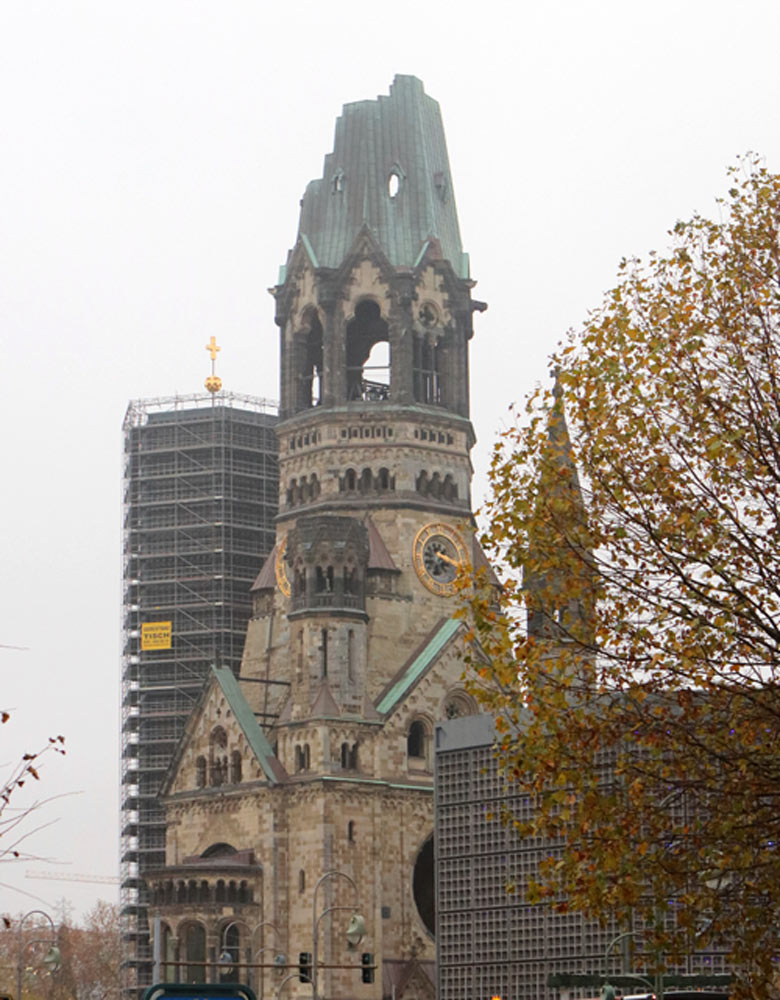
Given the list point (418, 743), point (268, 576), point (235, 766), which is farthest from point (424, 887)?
point (268, 576)

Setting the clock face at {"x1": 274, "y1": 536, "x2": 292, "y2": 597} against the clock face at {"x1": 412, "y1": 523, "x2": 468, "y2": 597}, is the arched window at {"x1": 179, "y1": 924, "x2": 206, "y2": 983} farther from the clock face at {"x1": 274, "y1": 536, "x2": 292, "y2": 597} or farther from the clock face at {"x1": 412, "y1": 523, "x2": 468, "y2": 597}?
the clock face at {"x1": 412, "y1": 523, "x2": 468, "y2": 597}

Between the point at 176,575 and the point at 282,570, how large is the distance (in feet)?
40.6

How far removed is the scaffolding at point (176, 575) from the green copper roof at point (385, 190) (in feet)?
48.8

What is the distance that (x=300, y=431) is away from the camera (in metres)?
99.8

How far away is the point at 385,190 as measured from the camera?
10206cm

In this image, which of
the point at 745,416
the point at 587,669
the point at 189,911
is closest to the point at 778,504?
the point at 745,416

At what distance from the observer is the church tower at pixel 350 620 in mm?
88812

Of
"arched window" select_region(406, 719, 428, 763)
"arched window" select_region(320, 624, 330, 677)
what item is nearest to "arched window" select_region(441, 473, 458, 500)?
"arched window" select_region(320, 624, 330, 677)

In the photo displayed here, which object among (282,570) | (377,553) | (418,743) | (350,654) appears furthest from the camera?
(282,570)

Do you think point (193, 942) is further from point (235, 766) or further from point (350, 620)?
point (350, 620)

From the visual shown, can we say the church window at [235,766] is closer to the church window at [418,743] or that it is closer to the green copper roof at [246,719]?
the green copper roof at [246,719]

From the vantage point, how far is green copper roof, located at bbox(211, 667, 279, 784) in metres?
91.4

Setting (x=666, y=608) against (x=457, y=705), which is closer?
(x=666, y=608)

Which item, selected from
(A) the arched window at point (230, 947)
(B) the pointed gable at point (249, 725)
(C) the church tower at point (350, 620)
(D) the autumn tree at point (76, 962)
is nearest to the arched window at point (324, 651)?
(C) the church tower at point (350, 620)
